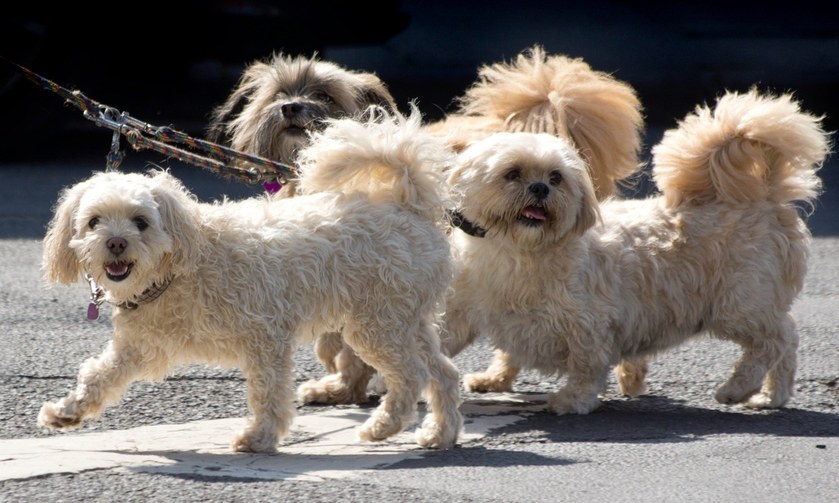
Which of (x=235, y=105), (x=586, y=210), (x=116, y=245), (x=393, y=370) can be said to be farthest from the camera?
(x=235, y=105)

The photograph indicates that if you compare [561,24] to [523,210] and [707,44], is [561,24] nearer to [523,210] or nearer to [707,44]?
[707,44]

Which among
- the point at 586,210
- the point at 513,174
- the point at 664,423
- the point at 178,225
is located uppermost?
the point at 513,174

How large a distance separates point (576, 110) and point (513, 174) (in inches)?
44.1

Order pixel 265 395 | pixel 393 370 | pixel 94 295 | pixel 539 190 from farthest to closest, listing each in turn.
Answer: pixel 539 190
pixel 393 370
pixel 94 295
pixel 265 395

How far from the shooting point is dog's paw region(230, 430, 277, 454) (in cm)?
508

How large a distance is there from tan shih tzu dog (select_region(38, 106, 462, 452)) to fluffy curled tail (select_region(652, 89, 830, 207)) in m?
1.50

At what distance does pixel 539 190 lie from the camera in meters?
5.79

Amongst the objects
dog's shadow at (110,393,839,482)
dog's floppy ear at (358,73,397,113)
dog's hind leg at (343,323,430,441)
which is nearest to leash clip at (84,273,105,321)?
dog's shadow at (110,393,839,482)

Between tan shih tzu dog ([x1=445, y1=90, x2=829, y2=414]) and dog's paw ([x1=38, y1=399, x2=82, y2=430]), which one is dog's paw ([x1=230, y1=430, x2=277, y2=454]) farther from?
tan shih tzu dog ([x1=445, y1=90, x2=829, y2=414])

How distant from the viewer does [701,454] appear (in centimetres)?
516

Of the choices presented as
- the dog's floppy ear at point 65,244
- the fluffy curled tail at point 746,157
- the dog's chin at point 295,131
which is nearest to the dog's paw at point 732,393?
the fluffy curled tail at point 746,157

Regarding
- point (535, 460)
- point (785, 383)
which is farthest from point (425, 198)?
point (785, 383)

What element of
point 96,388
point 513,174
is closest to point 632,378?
point 513,174

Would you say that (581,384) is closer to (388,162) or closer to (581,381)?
(581,381)
